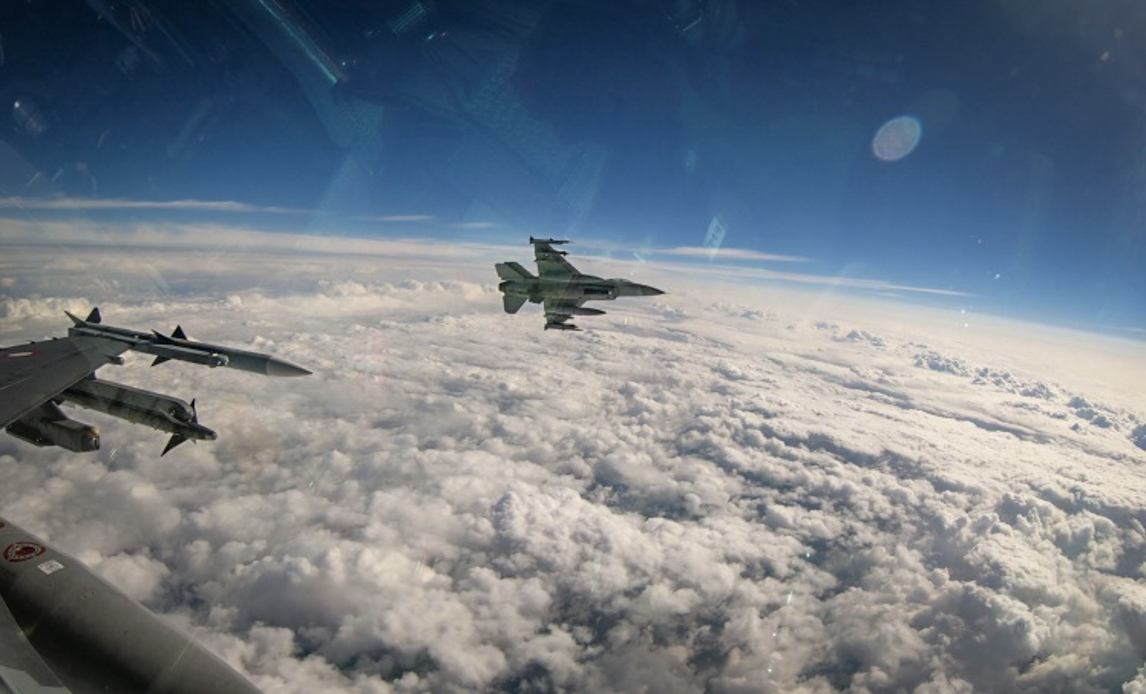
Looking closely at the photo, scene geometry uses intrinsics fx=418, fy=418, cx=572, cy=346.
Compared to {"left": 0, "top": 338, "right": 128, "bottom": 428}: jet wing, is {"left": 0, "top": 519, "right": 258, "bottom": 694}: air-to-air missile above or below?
below

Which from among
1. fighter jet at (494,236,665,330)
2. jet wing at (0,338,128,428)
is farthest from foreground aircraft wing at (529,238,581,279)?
jet wing at (0,338,128,428)

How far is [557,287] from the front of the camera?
63.5 feet

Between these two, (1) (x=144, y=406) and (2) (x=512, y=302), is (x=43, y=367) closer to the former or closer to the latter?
(1) (x=144, y=406)

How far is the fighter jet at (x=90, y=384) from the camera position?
9469 mm

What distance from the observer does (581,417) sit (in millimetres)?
82812

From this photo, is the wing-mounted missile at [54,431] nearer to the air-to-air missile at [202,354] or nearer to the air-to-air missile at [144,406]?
the air-to-air missile at [144,406]

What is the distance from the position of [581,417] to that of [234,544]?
55048mm

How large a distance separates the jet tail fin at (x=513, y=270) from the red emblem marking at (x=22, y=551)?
52.2 ft

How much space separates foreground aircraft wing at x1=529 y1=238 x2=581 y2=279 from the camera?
64.3ft

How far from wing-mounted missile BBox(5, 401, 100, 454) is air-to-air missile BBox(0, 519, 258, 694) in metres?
3.84

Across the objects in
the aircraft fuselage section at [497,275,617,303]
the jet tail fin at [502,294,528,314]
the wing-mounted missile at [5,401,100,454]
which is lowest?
the wing-mounted missile at [5,401,100,454]

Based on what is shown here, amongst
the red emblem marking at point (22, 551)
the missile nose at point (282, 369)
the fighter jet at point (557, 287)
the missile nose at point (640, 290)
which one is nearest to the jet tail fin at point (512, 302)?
the fighter jet at point (557, 287)

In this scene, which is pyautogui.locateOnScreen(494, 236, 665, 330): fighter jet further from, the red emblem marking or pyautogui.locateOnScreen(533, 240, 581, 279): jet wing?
the red emblem marking

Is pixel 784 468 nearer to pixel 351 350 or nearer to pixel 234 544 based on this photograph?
pixel 234 544
